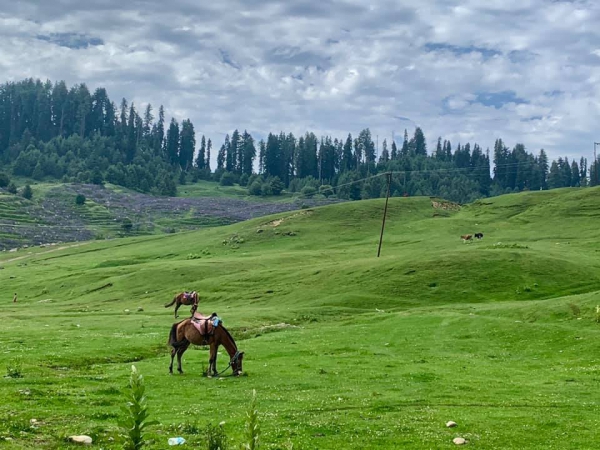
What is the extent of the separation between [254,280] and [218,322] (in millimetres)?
51052

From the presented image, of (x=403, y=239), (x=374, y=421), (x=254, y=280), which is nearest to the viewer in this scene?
(x=374, y=421)

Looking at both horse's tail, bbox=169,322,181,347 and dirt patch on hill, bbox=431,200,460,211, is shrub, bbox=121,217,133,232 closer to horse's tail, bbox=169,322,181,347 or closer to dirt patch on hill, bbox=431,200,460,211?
dirt patch on hill, bbox=431,200,460,211

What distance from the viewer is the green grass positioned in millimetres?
20750

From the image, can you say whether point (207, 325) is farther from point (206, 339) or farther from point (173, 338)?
point (173, 338)

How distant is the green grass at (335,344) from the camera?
68.1 feet

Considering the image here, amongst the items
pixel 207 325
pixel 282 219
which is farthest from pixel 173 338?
pixel 282 219

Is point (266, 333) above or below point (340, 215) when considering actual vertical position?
below

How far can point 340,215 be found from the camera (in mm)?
145125

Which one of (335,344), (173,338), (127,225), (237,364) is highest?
(127,225)

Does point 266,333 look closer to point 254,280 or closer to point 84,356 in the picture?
point 84,356

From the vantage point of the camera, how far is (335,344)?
146 ft

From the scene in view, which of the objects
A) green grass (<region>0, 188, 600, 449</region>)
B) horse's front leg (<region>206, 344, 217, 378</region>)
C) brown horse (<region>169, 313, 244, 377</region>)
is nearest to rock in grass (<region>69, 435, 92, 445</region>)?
green grass (<region>0, 188, 600, 449</region>)

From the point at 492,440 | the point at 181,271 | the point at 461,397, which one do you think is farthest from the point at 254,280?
the point at 492,440

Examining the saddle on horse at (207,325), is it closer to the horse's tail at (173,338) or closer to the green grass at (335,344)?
the horse's tail at (173,338)
